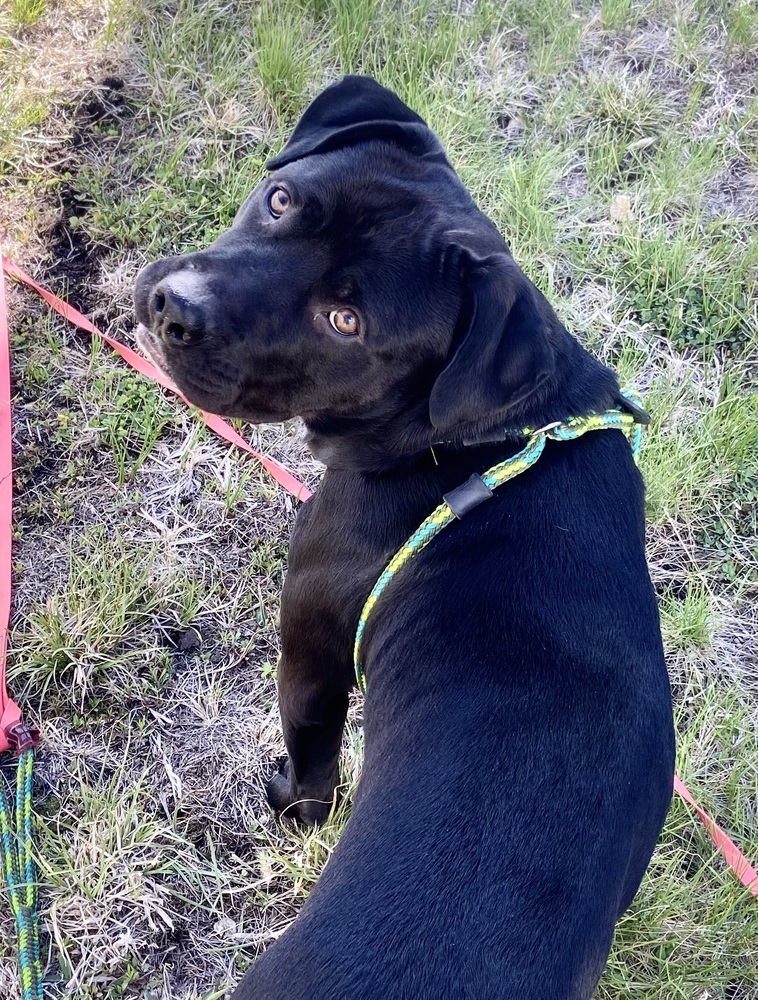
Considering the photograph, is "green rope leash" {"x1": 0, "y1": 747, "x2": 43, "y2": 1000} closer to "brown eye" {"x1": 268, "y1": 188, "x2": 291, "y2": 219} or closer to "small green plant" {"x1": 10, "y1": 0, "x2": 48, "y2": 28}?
"brown eye" {"x1": 268, "y1": 188, "x2": 291, "y2": 219}

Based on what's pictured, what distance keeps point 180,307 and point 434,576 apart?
3.07 feet

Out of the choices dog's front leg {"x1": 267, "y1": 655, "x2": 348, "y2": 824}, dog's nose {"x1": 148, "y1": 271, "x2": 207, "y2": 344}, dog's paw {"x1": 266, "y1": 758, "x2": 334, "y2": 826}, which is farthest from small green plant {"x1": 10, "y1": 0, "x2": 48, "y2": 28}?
dog's paw {"x1": 266, "y1": 758, "x2": 334, "y2": 826}

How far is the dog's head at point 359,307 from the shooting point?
6.72 feet

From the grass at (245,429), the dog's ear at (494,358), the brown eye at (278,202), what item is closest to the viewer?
the dog's ear at (494,358)

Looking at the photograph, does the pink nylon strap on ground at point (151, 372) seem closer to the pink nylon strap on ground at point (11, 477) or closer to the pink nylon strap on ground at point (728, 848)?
the pink nylon strap on ground at point (11, 477)

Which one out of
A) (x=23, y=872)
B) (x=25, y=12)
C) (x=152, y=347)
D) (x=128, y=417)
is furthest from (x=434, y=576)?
(x=25, y=12)

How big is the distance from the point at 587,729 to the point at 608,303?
8.42 feet

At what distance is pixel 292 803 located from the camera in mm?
2826

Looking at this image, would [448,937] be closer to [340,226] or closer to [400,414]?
[400,414]

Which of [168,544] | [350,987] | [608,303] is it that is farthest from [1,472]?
[608,303]

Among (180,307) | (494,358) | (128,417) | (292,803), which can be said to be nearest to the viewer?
(494,358)

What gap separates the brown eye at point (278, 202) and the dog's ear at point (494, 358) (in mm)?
556

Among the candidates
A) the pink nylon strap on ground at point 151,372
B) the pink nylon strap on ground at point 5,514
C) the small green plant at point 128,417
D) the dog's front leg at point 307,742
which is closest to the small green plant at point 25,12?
the pink nylon strap on ground at point 151,372

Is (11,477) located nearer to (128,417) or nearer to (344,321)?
(128,417)
